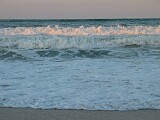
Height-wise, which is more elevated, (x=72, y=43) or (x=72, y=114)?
(x=72, y=114)

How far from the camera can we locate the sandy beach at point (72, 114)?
3.56 meters

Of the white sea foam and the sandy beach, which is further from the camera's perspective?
the white sea foam

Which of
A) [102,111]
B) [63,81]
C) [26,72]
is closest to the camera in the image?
[102,111]

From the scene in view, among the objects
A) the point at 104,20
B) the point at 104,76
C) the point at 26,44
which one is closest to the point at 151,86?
the point at 104,76

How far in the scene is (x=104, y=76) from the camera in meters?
5.75

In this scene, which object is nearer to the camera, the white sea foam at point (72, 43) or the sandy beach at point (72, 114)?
the sandy beach at point (72, 114)

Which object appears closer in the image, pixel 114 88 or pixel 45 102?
pixel 45 102

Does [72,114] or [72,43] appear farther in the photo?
[72,43]

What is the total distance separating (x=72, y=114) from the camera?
12.1 feet

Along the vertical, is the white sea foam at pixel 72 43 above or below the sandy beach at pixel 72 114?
below

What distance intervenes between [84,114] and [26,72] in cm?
268

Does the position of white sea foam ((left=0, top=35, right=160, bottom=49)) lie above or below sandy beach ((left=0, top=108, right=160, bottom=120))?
below

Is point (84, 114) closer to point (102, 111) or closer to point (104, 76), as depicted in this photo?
point (102, 111)

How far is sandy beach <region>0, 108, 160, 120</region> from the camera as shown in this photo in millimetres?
3562
